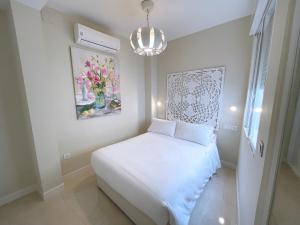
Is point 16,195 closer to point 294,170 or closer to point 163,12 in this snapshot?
point 294,170

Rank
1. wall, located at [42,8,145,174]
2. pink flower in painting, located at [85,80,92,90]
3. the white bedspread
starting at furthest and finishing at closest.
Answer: pink flower in painting, located at [85,80,92,90]
wall, located at [42,8,145,174]
the white bedspread

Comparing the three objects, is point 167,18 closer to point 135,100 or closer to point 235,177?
point 135,100

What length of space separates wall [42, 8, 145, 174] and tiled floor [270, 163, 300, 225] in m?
2.47

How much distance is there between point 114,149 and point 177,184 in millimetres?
1050

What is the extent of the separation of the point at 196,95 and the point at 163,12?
1.55 meters

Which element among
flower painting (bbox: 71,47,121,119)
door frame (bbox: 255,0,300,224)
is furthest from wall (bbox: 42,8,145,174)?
door frame (bbox: 255,0,300,224)

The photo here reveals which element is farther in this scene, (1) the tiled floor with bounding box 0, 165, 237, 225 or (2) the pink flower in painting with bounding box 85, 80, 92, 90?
(2) the pink flower in painting with bounding box 85, 80, 92, 90

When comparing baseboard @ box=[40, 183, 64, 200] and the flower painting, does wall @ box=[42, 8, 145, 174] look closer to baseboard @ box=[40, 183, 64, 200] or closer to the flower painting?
the flower painting

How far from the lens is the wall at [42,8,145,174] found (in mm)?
1925

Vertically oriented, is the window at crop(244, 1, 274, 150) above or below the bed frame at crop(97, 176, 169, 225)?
above

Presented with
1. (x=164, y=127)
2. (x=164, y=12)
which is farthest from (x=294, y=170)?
(x=164, y=12)

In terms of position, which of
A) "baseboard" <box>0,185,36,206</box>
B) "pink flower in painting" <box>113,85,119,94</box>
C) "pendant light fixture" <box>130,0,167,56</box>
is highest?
"pendant light fixture" <box>130,0,167,56</box>

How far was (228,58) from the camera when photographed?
2.30 metres

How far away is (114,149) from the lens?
195cm
